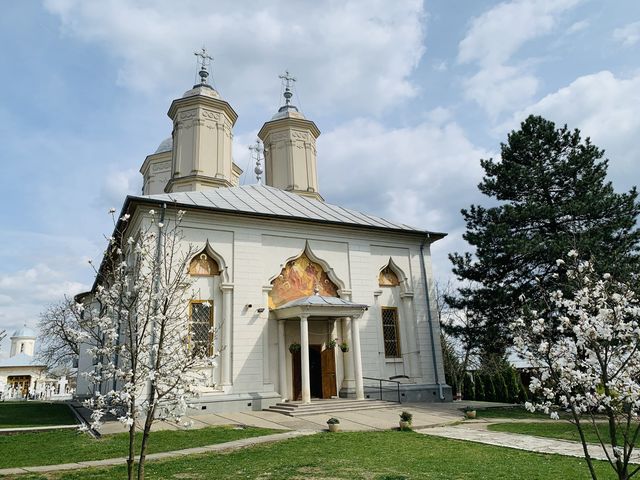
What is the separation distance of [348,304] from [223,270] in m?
4.58

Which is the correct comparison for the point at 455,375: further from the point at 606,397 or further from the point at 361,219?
the point at 606,397

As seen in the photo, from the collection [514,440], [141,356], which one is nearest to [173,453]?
[141,356]

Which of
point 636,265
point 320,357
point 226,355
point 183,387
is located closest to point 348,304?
point 320,357

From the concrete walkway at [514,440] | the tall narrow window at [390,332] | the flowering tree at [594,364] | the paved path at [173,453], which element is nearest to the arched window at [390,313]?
the tall narrow window at [390,332]

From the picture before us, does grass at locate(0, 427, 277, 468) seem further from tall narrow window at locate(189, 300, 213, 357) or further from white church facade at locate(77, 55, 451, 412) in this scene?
tall narrow window at locate(189, 300, 213, 357)

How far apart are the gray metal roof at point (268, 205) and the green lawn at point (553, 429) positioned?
9402 millimetres

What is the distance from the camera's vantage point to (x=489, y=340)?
1831cm

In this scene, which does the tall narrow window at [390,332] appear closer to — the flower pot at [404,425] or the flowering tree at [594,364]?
the flower pot at [404,425]

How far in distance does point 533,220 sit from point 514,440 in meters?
9.84

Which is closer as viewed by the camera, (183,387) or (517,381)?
(183,387)

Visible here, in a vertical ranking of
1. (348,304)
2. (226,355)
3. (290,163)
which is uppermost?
(290,163)

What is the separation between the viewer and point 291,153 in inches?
1017

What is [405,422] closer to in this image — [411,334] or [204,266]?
[411,334]

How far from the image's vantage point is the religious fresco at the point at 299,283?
17922 millimetres
